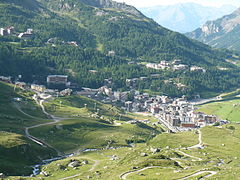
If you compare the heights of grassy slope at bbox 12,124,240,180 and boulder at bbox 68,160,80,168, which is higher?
grassy slope at bbox 12,124,240,180

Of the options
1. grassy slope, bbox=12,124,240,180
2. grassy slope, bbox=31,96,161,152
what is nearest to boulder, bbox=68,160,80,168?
grassy slope, bbox=12,124,240,180

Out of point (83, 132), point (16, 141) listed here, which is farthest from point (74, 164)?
point (83, 132)

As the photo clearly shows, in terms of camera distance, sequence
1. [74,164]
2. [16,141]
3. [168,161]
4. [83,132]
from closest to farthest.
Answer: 1. [168,161]
2. [74,164]
3. [16,141]
4. [83,132]

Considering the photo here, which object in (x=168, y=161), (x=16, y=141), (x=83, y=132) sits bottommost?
(x=83, y=132)

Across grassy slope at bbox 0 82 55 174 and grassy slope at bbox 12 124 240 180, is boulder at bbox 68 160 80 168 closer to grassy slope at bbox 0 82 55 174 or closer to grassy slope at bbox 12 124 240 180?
grassy slope at bbox 12 124 240 180

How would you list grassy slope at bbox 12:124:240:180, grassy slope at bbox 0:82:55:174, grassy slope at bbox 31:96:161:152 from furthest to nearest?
grassy slope at bbox 31:96:161:152 < grassy slope at bbox 0:82:55:174 < grassy slope at bbox 12:124:240:180

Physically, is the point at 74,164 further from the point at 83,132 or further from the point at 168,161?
the point at 83,132

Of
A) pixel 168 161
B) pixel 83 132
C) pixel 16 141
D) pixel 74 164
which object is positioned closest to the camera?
pixel 168 161

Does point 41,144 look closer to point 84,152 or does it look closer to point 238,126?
point 84,152

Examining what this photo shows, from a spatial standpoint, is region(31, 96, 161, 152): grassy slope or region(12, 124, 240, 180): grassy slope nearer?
region(12, 124, 240, 180): grassy slope

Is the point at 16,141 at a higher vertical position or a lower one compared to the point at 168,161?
lower
